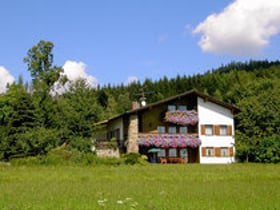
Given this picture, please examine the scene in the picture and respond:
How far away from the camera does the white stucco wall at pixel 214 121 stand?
45.1 metres

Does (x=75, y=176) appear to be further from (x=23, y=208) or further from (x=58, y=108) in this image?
(x=58, y=108)

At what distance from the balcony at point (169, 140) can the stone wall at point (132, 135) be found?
1.79 feet

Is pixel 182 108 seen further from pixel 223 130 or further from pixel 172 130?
pixel 223 130

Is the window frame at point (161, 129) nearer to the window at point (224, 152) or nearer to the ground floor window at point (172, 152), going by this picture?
the ground floor window at point (172, 152)

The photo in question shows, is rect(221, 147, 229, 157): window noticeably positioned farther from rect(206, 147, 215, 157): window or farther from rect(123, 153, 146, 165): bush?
rect(123, 153, 146, 165): bush

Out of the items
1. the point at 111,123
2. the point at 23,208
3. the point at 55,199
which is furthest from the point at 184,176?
the point at 111,123

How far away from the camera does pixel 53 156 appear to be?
34.1 metres

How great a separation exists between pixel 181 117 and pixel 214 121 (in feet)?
13.7

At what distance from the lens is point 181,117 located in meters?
44.3

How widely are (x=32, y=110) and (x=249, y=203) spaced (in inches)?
1181

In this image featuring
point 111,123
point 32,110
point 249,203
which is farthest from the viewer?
point 111,123

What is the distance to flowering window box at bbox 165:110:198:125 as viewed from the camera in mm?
44156

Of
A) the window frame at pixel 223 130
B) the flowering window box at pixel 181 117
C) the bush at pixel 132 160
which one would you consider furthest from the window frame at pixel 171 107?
the bush at pixel 132 160

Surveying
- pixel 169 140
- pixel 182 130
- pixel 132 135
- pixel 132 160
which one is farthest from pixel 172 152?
pixel 132 160
